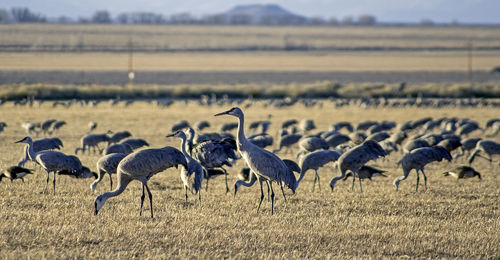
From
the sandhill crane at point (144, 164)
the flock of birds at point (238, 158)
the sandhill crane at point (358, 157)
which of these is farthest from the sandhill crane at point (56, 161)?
the sandhill crane at point (358, 157)

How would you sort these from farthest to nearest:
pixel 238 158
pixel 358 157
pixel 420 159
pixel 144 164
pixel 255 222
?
pixel 238 158, pixel 420 159, pixel 358 157, pixel 144 164, pixel 255 222

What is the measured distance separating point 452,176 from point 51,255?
8782 mm

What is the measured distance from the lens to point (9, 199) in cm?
960

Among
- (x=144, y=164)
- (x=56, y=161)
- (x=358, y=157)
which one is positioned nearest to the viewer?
(x=144, y=164)

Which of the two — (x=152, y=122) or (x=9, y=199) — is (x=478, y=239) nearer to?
(x=9, y=199)

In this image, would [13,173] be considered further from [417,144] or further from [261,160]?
[417,144]

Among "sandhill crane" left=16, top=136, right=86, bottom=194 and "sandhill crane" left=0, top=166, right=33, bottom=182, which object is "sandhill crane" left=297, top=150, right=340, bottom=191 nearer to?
"sandhill crane" left=16, top=136, right=86, bottom=194

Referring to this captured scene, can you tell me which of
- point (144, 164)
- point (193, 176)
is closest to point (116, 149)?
point (193, 176)

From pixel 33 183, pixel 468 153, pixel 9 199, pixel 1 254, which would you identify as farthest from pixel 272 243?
pixel 468 153

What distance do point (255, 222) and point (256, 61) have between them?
7938 centimetres

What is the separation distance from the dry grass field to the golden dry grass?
A: 182 ft

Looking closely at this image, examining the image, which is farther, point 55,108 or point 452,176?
point 55,108

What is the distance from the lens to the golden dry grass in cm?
7200

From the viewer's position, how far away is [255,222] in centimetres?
852
